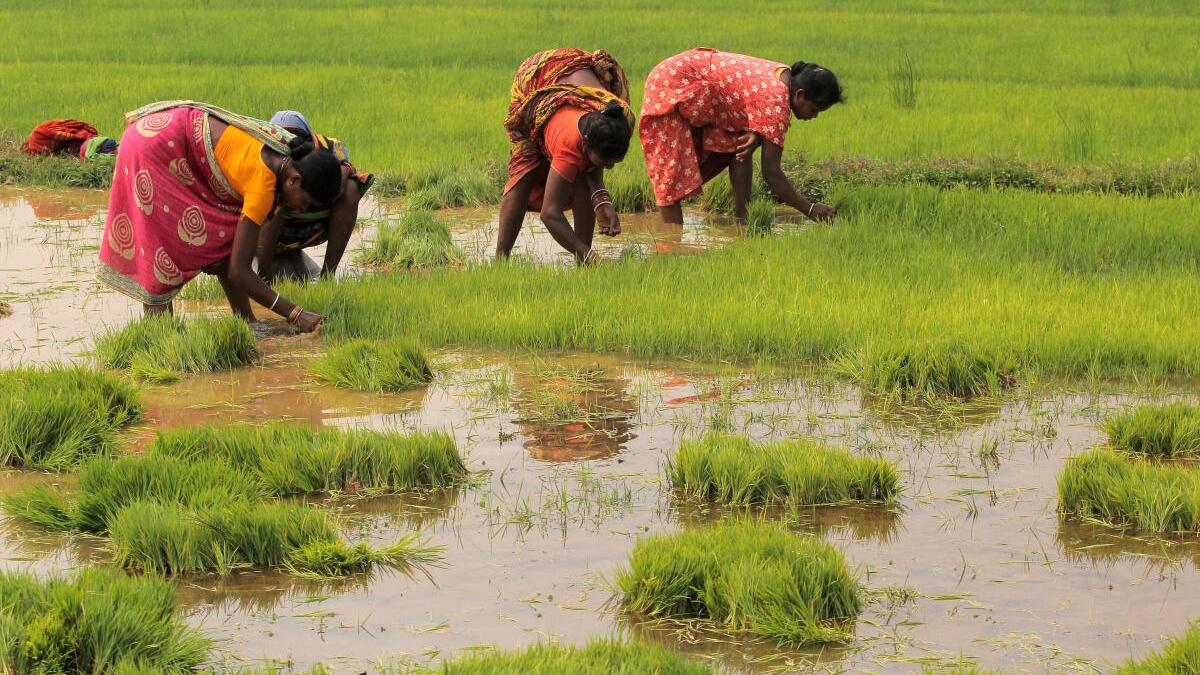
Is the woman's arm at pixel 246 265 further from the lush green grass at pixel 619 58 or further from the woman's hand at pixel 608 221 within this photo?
the lush green grass at pixel 619 58

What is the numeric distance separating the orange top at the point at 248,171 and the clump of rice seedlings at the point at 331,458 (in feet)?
4.96

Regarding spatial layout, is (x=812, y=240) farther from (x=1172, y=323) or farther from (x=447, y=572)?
(x=447, y=572)

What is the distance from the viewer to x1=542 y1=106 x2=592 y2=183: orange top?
6.25 meters

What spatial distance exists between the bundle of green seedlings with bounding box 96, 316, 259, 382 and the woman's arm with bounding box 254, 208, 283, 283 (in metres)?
0.75

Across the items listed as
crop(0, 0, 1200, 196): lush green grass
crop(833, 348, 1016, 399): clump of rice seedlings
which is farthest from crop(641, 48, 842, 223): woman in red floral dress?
crop(833, 348, 1016, 399): clump of rice seedlings

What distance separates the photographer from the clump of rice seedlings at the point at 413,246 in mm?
6980

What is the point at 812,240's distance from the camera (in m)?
7.08

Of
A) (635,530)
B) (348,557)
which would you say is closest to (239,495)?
(348,557)

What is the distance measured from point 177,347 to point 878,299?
2812mm

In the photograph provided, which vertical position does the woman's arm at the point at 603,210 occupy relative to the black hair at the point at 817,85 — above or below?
below

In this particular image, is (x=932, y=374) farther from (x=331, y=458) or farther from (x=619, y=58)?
(x=619, y=58)

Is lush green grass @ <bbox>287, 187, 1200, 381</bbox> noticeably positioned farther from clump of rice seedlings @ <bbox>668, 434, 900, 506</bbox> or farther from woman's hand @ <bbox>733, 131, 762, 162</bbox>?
clump of rice seedlings @ <bbox>668, 434, 900, 506</bbox>

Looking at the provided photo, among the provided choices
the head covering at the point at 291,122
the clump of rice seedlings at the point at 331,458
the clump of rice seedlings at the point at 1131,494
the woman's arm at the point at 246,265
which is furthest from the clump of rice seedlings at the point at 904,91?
the clump of rice seedlings at the point at 331,458

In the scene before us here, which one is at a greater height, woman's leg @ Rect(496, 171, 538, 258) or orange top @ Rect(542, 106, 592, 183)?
orange top @ Rect(542, 106, 592, 183)
